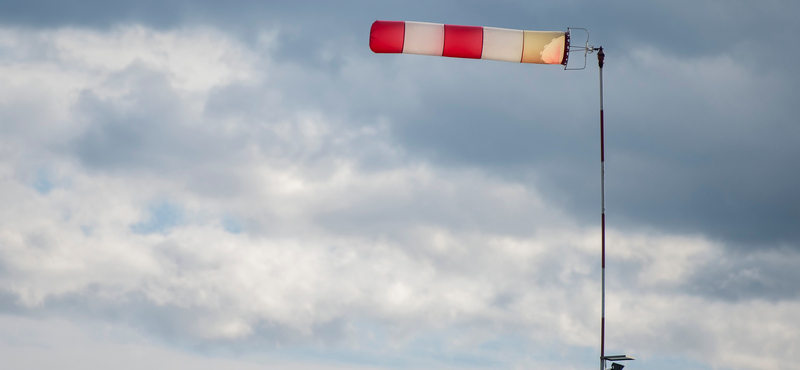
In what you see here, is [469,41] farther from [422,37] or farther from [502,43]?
[422,37]

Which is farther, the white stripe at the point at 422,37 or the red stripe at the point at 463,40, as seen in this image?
the red stripe at the point at 463,40

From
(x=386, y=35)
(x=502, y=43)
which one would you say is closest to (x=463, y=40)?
(x=502, y=43)

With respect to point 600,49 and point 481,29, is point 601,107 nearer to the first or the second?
point 600,49

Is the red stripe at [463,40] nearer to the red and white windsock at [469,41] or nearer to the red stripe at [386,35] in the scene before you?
the red and white windsock at [469,41]

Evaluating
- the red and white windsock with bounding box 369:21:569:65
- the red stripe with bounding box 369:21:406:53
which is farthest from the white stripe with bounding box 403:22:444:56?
the red stripe with bounding box 369:21:406:53

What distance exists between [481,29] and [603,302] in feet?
47.2

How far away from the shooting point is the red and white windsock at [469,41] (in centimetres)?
3684

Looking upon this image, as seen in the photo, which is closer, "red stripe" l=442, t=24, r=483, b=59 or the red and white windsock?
the red and white windsock

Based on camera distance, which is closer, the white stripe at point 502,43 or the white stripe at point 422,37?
the white stripe at point 422,37

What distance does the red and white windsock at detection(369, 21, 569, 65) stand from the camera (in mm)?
36844

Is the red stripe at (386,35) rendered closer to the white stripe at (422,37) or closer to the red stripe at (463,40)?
the white stripe at (422,37)

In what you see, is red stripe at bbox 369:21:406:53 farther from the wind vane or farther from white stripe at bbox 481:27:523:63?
white stripe at bbox 481:27:523:63

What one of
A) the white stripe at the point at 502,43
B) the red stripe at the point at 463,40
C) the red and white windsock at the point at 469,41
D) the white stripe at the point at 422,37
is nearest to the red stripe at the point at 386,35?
the red and white windsock at the point at 469,41

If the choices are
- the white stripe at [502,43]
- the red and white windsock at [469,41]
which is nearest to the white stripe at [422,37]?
the red and white windsock at [469,41]
